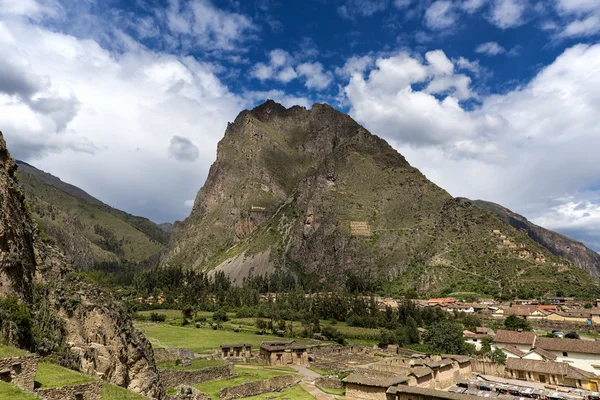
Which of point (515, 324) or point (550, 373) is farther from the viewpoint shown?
point (515, 324)

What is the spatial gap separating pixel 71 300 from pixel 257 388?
75.7ft

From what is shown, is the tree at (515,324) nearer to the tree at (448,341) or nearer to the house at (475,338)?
the house at (475,338)

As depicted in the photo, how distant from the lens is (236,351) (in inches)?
2554

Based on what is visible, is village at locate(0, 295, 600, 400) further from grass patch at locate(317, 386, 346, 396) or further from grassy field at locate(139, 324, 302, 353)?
grassy field at locate(139, 324, 302, 353)

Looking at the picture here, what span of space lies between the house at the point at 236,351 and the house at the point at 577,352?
48021mm

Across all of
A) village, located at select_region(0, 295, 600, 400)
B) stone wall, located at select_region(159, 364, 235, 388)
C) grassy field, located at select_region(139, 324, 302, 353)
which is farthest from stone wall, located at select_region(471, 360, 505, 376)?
grassy field, located at select_region(139, 324, 302, 353)

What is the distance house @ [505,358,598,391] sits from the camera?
5018 centimetres

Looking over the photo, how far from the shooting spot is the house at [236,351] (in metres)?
63.9

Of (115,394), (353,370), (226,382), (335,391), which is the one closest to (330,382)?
(335,391)

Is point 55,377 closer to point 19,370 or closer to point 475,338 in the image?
point 19,370

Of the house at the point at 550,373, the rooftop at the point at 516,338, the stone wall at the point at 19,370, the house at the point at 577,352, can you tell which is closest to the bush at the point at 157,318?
the rooftop at the point at 516,338

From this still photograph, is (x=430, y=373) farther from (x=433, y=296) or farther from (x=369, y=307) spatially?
(x=433, y=296)

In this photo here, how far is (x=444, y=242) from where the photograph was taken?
177m

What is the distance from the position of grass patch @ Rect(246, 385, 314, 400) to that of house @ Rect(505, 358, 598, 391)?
1298 inches
